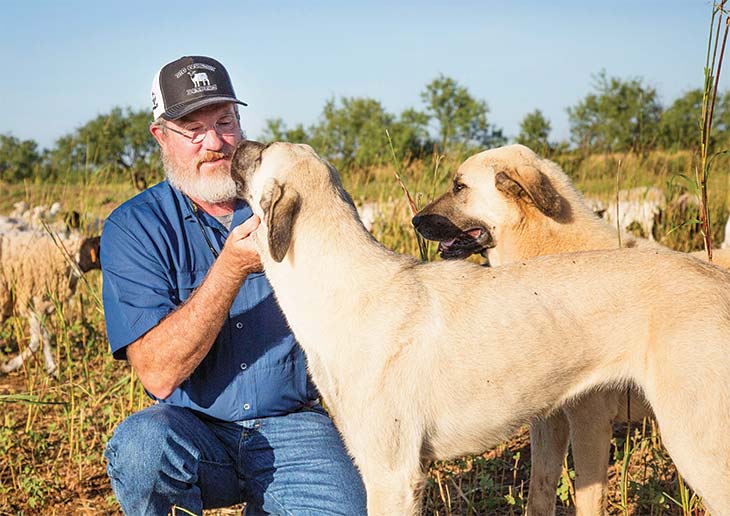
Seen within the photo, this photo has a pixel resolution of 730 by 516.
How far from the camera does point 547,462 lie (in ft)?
12.5

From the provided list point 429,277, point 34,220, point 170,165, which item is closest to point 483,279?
point 429,277

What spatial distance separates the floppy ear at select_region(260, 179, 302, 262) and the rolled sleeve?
106 centimetres

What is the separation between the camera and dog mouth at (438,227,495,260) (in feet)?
14.1

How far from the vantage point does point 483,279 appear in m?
2.95

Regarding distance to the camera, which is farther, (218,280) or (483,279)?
(218,280)

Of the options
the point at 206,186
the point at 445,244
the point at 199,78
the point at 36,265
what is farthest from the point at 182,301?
the point at 36,265

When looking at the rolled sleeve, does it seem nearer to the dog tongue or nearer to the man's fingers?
the man's fingers

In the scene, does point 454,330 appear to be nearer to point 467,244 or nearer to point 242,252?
point 242,252

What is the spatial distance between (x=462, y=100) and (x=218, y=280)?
21692mm

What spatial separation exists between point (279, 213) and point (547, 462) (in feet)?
6.10

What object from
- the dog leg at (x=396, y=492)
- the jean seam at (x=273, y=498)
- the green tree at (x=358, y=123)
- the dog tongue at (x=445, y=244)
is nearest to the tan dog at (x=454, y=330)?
the dog leg at (x=396, y=492)

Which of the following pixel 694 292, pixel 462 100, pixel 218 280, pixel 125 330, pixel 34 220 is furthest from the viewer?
pixel 462 100

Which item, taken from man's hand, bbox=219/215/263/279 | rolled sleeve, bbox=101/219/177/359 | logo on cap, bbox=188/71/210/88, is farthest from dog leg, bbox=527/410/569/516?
logo on cap, bbox=188/71/210/88

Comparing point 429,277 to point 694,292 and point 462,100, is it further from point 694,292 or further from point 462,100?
point 462,100
